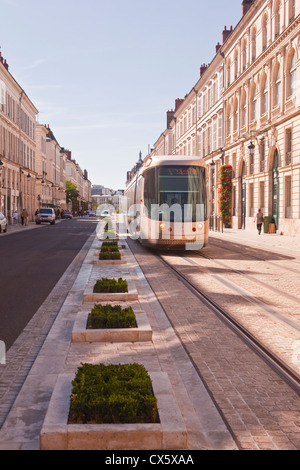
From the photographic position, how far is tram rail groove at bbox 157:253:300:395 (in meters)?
4.70

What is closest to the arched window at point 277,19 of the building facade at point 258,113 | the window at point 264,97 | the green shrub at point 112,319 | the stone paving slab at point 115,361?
the building facade at point 258,113

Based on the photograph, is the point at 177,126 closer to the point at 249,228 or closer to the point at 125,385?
the point at 249,228

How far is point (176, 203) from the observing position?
16.6 m

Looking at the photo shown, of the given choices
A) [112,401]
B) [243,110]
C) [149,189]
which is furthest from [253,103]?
[112,401]

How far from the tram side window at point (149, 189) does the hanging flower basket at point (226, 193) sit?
25.4m

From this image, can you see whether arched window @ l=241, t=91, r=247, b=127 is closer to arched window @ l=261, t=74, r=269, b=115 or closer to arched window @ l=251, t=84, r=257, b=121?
arched window @ l=251, t=84, r=257, b=121

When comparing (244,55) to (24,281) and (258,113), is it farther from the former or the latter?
(24,281)

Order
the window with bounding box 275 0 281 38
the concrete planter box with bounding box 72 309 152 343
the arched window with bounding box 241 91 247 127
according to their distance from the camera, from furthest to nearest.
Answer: the arched window with bounding box 241 91 247 127 < the window with bounding box 275 0 281 38 < the concrete planter box with bounding box 72 309 152 343

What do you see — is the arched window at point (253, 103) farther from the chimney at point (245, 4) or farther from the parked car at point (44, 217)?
the parked car at point (44, 217)

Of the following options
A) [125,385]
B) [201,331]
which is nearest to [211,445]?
[125,385]

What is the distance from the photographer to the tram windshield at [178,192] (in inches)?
650

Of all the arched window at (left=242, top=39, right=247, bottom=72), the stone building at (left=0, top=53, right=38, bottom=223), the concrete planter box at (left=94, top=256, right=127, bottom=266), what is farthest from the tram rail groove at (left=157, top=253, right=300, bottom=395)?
the stone building at (left=0, top=53, right=38, bottom=223)

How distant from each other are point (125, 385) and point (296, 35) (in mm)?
27497

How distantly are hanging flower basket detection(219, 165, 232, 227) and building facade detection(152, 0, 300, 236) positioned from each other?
13.9 inches
